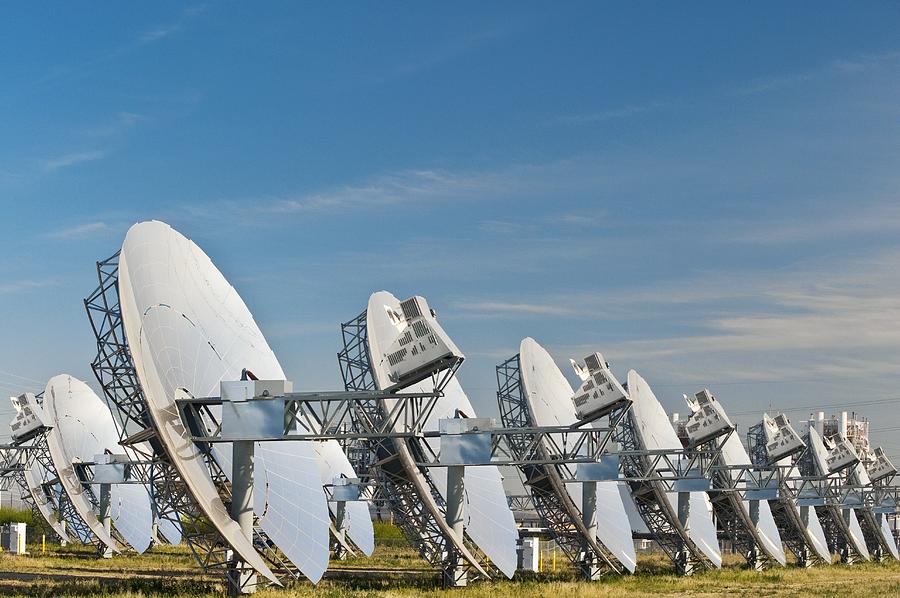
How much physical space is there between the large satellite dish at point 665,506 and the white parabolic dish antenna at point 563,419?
12.3 feet

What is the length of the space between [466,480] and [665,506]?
15.7m

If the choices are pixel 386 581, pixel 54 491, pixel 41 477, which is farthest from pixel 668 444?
pixel 41 477

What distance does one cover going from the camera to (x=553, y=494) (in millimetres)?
51594

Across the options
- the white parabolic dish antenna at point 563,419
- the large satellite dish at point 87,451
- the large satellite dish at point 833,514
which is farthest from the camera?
the large satellite dish at point 833,514

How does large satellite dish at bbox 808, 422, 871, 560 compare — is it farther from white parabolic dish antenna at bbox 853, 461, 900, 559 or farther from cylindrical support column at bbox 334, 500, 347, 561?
cylindrical support column at bbox 334, 500, 347, 561

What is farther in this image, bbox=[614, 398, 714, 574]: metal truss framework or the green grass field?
bbox=[614, 398, 714, 574]: metal truss framework

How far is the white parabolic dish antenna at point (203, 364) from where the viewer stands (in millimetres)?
32781

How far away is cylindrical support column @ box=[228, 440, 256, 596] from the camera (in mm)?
35094

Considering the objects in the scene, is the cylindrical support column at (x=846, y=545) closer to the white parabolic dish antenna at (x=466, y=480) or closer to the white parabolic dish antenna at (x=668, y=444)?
the white parabolic dish antenna at (x=668, y=444)

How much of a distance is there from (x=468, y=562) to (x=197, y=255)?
16.3 meters

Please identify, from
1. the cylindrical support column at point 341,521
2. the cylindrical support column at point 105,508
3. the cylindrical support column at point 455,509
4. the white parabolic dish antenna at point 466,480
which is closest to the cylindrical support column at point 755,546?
the cylindrical support column at point 341,521

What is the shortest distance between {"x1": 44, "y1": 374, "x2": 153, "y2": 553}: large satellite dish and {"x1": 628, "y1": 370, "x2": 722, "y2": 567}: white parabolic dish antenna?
2853 centimetres

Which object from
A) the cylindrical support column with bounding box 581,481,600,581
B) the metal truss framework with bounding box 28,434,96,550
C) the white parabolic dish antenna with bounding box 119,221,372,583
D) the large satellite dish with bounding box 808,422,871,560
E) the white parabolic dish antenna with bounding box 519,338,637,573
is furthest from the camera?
the large satellite dish with bounding box 808,422,871,560

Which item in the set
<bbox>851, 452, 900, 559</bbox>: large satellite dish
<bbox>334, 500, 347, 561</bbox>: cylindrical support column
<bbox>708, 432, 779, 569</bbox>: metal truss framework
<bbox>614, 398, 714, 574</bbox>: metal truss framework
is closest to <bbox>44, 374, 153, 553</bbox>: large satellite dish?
<bbox>334, 500, 347, 561</bbox>: cylindrical support column
